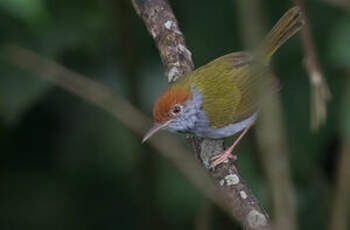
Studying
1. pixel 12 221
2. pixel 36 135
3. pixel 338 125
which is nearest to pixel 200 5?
pixel 338 125

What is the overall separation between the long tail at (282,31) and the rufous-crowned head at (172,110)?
0.57 meters

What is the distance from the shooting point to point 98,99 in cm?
493

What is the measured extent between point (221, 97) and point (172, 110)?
413mm

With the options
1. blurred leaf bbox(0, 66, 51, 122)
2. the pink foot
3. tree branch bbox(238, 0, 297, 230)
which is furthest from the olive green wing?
tree branch bbox(238, 0, 297, 230)

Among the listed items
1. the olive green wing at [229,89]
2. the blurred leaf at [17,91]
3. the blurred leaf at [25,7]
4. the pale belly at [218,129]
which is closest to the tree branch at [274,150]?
the blurred leaf at [25,7]

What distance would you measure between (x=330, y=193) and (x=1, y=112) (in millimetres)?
2304

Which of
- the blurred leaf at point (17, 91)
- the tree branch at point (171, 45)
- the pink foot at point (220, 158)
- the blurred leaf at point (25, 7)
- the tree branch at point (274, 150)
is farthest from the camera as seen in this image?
the blurred leaf at point (17, 91)

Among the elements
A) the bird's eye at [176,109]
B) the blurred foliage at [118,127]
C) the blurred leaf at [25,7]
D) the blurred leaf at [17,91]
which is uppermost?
the blurred leaf at [25,7]

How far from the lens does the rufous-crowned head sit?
501 cm

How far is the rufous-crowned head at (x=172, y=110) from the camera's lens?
501cm

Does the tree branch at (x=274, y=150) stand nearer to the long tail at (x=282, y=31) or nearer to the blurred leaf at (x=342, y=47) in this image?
the blurred leaf at (x=342, y=47)

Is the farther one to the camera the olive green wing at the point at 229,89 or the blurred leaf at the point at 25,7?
the olive green wing at the point at 229,89

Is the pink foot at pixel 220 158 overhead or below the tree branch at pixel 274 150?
below

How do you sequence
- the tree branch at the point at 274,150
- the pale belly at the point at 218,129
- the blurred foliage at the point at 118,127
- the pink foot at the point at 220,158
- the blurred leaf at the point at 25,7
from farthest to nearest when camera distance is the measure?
the blurred foliage at the point at 118,127
the pale belly at the point at 218,129
the pink foot at the point at 220,158
the blurred leaf at the point at 25,7
the tree branch at the point at 274,150
